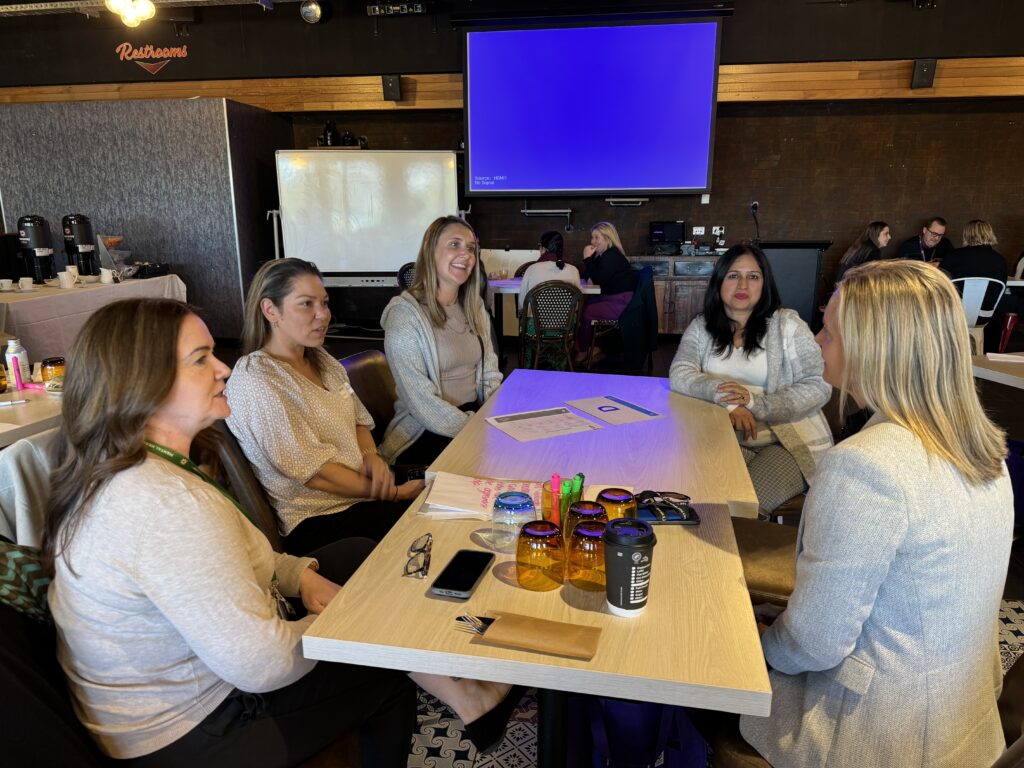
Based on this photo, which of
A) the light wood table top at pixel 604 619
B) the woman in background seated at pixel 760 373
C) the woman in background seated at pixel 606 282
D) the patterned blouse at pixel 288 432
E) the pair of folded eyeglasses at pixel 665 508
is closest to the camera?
the light wood table top at pixel 604 619

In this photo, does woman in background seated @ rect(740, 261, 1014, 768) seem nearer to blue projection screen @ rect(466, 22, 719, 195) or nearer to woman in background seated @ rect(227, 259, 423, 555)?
woman in background seated @ rect(227, 259, 423, 555)

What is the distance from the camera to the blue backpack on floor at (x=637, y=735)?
1.59 meters

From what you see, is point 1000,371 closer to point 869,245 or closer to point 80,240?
point 869,245

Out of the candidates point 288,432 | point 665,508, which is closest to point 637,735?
point 665,508

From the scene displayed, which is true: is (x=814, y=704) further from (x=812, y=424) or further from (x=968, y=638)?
(x=812, y=424)

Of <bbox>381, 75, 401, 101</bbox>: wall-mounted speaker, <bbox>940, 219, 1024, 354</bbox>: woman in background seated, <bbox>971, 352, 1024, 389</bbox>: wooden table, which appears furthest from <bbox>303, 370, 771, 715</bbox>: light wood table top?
<bbox>381, 75, 401, 101</bbox>: wall-mounted speaker

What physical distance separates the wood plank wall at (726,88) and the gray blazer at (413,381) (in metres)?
5.28

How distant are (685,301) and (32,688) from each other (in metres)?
6.95

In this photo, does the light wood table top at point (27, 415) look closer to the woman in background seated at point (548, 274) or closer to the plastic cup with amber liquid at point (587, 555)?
the plastic cup with amber liquid at point (587, 555)

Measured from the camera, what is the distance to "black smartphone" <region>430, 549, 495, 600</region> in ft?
3.96

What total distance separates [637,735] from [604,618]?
0.65 metres

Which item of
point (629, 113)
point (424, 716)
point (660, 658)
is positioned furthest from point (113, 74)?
point (660, 658)

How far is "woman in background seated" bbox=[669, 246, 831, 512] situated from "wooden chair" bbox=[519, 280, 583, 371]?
2.27 m

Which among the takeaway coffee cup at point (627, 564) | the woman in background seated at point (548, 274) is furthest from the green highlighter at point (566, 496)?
the woman in background seated at point (548, 274)
